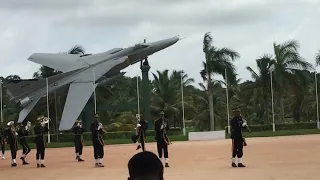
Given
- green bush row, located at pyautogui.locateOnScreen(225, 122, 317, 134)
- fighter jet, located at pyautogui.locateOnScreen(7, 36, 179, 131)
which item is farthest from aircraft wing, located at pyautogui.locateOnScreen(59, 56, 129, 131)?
green bush row, located at pyautogui.locateOnScreen(225, 122, 317, 134)

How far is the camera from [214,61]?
54.6m

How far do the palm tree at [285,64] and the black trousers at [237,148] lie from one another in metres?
38.6

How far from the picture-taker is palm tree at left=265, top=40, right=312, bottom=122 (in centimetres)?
5446

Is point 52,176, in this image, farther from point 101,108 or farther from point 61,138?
point 101,108

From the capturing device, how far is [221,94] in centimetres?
6694

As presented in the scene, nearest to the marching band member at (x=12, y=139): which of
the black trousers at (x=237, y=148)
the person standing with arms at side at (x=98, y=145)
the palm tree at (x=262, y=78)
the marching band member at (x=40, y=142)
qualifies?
the marching band member at (x=40, y=142)

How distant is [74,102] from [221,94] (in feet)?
75.6

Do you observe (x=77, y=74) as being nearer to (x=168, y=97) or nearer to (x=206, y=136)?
(x=168, y=97)

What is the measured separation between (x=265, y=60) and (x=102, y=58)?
17.4 m

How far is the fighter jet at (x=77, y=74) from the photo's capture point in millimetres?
50844

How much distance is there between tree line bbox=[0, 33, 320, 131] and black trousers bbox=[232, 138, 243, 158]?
3502 cm

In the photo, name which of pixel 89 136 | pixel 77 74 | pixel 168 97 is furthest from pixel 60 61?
pixel 168 97

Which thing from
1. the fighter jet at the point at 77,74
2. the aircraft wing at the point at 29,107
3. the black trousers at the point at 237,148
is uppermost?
the fighter jet at the point at 77,74

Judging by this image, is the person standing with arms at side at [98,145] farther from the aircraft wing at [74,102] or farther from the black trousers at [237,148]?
the aircraft wing at [74,102]
